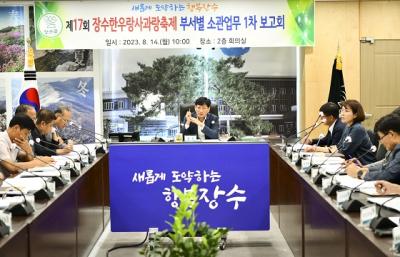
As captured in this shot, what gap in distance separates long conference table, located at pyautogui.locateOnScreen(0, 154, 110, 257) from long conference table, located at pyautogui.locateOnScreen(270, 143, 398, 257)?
1.32m

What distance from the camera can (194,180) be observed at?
4.19 meters

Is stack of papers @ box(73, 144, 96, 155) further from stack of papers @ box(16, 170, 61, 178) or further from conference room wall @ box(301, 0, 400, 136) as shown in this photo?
conference room wall @ box(301, 0, 400, 136)

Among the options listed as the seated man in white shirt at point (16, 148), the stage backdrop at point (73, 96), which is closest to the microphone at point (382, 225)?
the seated man in white shirt at point (16, 148)

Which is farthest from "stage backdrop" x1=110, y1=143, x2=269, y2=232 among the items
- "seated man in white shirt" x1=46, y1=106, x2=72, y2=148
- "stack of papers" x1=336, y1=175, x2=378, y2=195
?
"seated man in white shirt" x1=46, y1=106, x2=72, y2=148

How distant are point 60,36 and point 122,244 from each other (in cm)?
263

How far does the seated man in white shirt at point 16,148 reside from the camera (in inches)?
163

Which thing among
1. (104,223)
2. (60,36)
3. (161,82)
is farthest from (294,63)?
(104,223)

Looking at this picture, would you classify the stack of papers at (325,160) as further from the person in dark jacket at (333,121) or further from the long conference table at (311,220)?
the person in dark jacket at (333,121)

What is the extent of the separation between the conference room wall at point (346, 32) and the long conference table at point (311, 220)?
1604 millimetres

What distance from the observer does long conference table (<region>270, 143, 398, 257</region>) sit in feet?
7.26

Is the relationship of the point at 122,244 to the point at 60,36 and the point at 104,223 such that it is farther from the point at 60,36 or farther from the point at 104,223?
the point at 60,36

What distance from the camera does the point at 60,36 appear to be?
621cm

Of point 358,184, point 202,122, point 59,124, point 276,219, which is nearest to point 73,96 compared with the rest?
point 59,124

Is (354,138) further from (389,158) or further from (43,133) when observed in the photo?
(43,133)
